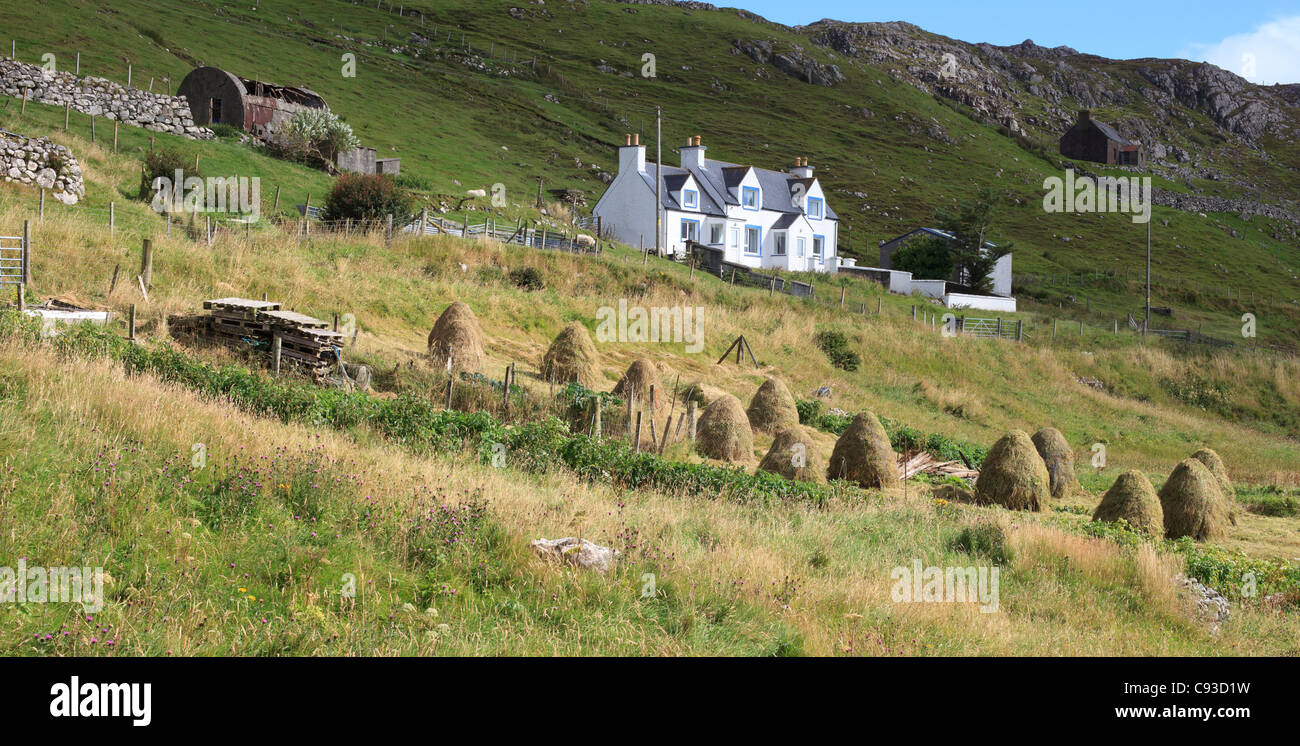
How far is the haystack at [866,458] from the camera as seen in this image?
22.4m

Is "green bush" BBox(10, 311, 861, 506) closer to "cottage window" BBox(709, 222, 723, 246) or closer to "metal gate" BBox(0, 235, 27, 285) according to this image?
"metal gate" BBox(0, 235, 27, 285)

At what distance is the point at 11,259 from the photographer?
75.6 feet

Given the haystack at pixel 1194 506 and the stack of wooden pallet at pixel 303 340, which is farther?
the stack of wooden pallet at pixel 303 340

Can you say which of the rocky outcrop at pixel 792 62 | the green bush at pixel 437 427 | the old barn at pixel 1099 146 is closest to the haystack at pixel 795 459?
the green bush at pixel 437 427

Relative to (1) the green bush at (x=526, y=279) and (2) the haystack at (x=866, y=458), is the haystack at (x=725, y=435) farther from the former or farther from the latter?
(1) the green bush at (x=526, y=279)

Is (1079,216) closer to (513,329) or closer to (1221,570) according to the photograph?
(513,329)

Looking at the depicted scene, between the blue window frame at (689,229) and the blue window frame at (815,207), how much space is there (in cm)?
1334

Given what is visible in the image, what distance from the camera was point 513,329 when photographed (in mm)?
34281

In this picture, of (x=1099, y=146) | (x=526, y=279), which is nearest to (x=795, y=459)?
(x=526, y=279)

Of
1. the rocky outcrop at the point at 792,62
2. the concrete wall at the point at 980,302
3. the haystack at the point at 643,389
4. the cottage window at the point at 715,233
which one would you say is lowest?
the haystack at the point at 643,389

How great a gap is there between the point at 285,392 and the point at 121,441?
18.6ft

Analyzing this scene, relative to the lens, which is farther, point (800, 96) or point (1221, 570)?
point (800, 96)

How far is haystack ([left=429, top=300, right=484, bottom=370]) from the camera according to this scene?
26.0 meters
